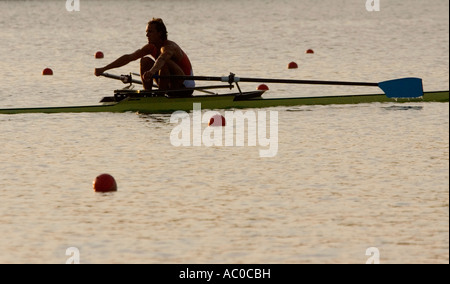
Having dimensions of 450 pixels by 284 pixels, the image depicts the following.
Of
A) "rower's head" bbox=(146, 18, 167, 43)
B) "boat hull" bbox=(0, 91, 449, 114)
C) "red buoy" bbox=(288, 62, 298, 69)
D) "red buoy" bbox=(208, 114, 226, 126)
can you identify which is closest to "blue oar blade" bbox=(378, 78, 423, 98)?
"boat hull" bbox=(0, 91, 449, 114)

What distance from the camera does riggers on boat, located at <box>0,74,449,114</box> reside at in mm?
17031

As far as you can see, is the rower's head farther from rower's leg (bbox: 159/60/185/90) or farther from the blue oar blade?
the blue oar blade

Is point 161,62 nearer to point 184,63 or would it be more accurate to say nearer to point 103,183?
point 184,63

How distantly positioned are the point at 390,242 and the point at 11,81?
49.0ft

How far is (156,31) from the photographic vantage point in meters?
17.0

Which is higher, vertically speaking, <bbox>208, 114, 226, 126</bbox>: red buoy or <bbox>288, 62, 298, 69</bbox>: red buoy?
<bbox>288, 62, 298, 69</bbox>: red buoy

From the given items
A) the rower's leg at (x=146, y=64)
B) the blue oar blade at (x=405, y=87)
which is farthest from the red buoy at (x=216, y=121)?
the blue oar blade at (x=405, y=87)

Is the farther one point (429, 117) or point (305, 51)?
point (305, 51)

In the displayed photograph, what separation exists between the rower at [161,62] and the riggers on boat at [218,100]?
0.19m

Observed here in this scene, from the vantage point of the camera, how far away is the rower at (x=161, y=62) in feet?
55.3

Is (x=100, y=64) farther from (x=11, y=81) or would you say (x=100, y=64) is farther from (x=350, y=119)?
(x=350, y=119)
